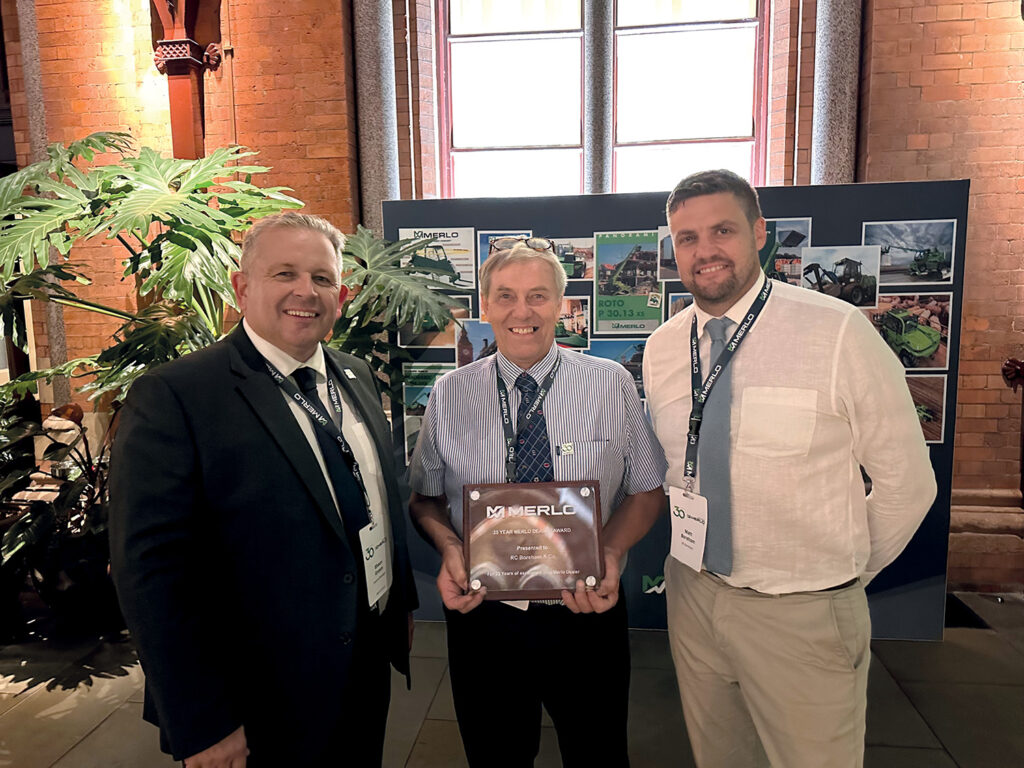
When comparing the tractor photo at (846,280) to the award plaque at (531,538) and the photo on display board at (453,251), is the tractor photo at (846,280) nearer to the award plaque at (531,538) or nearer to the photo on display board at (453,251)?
the photo on display board at (453,251)

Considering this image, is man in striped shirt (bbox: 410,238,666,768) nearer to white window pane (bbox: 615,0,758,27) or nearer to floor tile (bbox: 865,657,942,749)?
floor tile (bbox: 865,657,942,749)

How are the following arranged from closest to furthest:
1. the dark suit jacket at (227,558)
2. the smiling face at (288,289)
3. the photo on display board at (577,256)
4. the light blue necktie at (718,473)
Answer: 1. the dark suit jacket at (227,558)
2. the smiling face at (288,289)
3. the light blue necktie at (718,473)
4. the photo on display board at (577,256)

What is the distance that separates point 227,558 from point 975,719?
124 inches

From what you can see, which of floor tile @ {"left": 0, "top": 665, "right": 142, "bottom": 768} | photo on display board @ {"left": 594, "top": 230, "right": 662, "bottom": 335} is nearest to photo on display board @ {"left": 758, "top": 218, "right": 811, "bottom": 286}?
photo on display board @ {"left": 594, "top": 230, "right": 662, "bottom": 335}

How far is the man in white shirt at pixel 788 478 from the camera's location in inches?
64.1

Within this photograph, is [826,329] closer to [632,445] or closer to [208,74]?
[632,445]

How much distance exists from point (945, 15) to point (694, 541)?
3.96 meters

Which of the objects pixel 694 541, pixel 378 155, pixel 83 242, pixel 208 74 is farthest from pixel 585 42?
pixel 694 541

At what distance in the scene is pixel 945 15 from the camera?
3.83 meters

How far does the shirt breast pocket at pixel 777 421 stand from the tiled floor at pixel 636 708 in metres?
1.58

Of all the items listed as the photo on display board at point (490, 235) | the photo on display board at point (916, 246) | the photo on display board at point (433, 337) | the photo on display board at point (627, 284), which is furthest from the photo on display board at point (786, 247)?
the photo on display board at point (433, 337)

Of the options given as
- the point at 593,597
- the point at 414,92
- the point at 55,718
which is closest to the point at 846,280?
the point at 593,597

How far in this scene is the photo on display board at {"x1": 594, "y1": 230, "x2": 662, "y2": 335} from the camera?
3281 millimetres

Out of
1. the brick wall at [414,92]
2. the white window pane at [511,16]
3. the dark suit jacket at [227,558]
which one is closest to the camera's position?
the dark suit jacket at [227,558]
